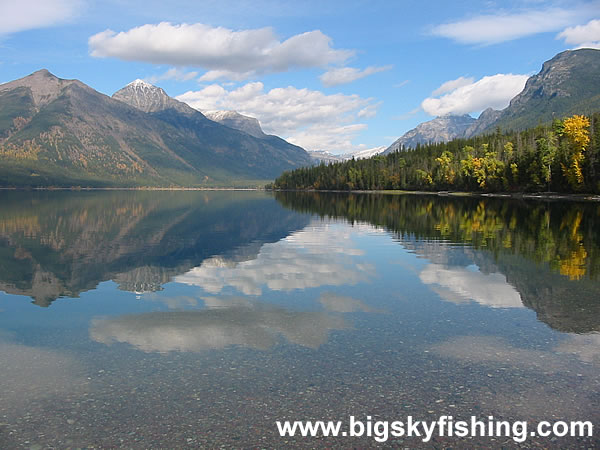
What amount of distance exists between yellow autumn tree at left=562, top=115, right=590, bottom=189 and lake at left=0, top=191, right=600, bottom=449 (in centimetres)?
10899

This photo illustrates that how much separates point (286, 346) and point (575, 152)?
142 m

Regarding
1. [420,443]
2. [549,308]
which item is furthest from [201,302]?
[549,308]

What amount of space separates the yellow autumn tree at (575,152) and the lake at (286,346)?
108994 millimetres

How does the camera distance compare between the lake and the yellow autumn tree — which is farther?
the yellow autumn tree

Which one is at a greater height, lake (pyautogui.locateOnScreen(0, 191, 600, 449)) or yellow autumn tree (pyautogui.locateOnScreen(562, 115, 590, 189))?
yellow autumn tree (pyautogui.locateOnScreen(562, 115, 590, 189))

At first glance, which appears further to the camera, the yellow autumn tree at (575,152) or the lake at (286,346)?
the yellow autumn tree at (575,152)

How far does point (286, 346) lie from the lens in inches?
698

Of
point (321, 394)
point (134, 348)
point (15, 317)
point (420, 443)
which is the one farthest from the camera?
point (15, 317)

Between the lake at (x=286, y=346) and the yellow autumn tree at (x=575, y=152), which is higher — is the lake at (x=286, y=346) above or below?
below

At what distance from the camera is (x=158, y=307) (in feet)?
78.1

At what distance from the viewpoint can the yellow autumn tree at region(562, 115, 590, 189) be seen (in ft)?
430

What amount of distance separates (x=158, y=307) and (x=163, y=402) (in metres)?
11.1

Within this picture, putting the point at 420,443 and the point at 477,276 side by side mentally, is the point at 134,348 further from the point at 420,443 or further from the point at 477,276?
the point at 477,276

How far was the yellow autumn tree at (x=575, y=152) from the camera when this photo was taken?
13112 centimetres
